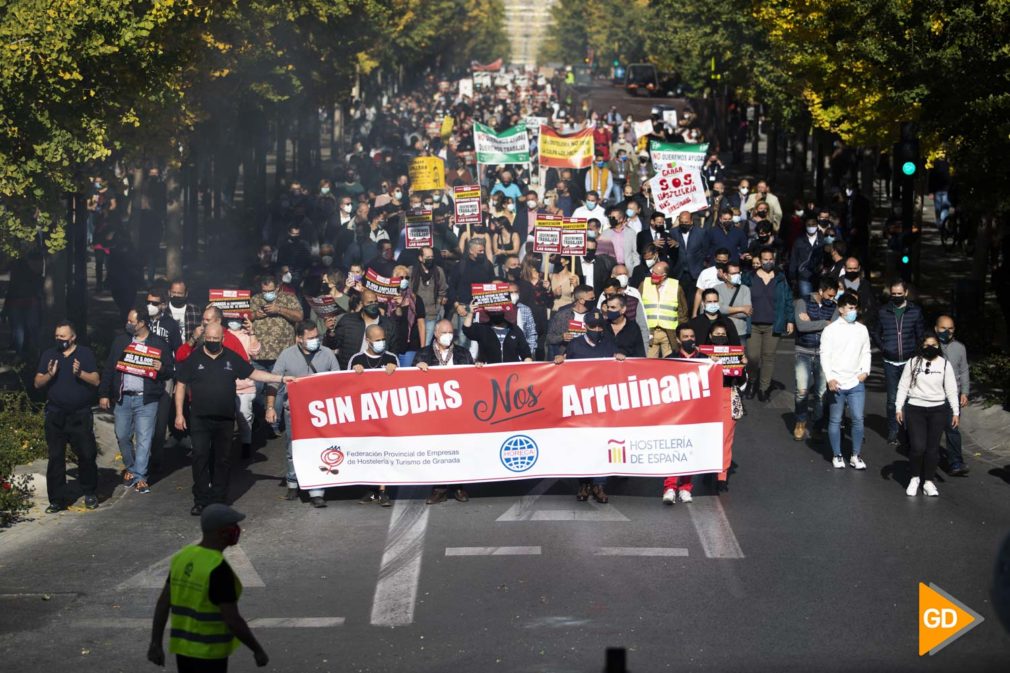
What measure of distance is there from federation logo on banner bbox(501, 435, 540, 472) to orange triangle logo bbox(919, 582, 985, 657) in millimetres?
4153

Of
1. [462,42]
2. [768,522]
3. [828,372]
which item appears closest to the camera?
[768,522]

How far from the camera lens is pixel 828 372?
16.1 meters

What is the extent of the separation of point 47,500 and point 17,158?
3.72 m

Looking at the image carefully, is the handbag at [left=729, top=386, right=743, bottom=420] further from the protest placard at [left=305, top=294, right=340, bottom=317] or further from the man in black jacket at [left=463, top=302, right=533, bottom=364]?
the protest placard at [left=305, top=294, right=340, bottom=317]

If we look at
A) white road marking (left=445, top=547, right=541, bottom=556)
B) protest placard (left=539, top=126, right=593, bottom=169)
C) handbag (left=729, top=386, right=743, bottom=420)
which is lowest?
white road marking (left=445, top=547, right=541, bottom=556)

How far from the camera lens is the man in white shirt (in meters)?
16.0

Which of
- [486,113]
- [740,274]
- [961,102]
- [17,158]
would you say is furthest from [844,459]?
[486,113]

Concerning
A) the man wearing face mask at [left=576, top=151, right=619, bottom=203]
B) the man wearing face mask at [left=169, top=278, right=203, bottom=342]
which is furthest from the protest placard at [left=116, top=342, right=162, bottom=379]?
the man wearing face mask at [left=576, top=151, right=619, bottom=203]

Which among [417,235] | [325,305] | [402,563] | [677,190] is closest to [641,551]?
[402,563]

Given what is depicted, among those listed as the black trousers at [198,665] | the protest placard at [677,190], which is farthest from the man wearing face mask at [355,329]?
the protest placard at [677,190]

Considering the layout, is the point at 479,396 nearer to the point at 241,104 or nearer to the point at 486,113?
the point at 241,104

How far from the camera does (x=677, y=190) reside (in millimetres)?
25172

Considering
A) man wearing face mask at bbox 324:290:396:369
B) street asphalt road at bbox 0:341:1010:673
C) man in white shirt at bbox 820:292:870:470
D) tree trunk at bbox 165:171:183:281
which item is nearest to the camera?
street asphalt road at bbox 0:341:1010:673

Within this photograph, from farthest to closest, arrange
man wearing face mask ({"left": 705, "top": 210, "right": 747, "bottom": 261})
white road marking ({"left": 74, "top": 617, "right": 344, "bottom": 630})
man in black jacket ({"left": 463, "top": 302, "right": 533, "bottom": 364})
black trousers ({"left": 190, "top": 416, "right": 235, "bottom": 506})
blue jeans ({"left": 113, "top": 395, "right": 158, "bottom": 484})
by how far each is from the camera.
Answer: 1. man wearing face mask ({"left": 705, "top": 210, "right": 747, "bottom": 261})
2. man in black jacket ({"left": 463, "top": 302, "right": 533, "bottom": 364})
3. blue jeans ({"left": 113, "top": 395, "right": 158, "bottom": 484})
4. black trousers ({"left": 190, "top": 416, "right": 235, "bottom": 506})
5. white road marking ({"left": 74, "top": 617, "right": 344, "bottom": 630})
